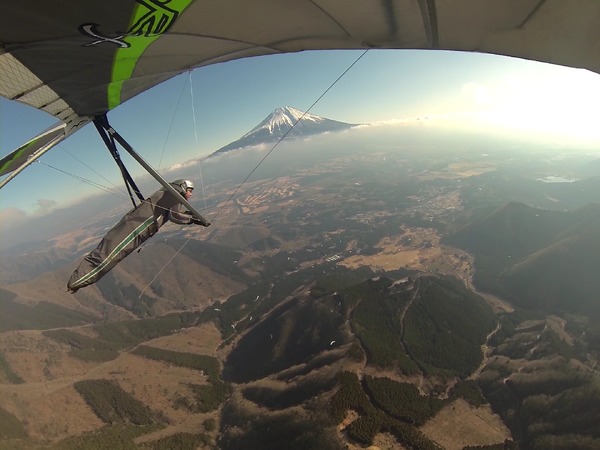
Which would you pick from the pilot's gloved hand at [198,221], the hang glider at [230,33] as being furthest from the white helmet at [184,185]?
the hang glider at [230,33]

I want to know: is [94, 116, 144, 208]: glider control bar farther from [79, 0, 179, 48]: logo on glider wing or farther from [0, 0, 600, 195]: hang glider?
[79, 0, 179, 48]: logo on glider wing

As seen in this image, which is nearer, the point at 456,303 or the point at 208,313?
the point at 456,303

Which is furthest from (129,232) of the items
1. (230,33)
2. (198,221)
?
(230,33)

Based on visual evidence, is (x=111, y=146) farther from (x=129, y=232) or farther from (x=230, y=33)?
(x=230, y=33)

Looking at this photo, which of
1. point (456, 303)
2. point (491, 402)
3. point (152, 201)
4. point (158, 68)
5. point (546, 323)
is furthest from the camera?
point (456, 303)

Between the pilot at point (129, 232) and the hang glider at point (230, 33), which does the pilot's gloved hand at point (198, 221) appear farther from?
the hang glider at point (230, 33)

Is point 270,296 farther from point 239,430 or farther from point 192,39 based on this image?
point 192,39

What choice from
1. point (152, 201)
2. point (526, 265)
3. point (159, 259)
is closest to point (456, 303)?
point (526, 265)
